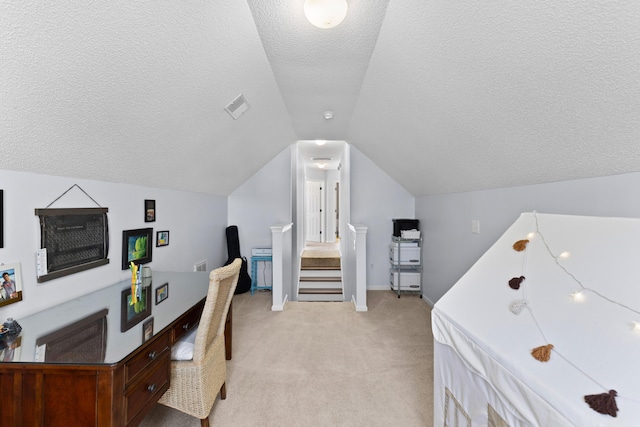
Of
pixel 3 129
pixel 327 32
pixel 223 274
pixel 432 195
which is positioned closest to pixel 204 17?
pixel 327 32

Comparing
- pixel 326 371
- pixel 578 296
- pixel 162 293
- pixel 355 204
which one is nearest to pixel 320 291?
pixel 355 204

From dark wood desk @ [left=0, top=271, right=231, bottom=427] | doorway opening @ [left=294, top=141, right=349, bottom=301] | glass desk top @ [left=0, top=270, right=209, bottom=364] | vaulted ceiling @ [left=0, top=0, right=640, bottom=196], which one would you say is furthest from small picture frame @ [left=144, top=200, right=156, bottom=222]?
doorway opening @ [left=294, top=141, right=349, bottom=301]

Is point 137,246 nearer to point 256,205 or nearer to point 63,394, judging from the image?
point 63,394

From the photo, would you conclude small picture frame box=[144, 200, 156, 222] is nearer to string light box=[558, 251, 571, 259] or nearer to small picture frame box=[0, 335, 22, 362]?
small picture frame box=[0, 335, 22, 362]

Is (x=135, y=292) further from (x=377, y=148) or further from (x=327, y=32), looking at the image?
(x=377, y=148)

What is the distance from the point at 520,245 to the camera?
1478 mm

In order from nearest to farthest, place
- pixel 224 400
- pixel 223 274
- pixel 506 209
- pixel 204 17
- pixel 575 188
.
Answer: pixel 204 17
pixel 223 274
pixel 575 188
pixel 224 400
pixel 506 209

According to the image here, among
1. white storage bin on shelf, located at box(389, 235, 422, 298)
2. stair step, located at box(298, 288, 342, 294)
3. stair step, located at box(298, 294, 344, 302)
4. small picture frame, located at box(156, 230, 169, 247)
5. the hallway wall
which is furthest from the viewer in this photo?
stair step, located at box(298, 288, 342, 294)

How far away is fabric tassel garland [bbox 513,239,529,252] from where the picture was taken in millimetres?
1456

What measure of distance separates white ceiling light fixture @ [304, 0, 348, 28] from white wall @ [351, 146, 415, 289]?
3.36m

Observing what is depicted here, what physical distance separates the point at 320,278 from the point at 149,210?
3433mm

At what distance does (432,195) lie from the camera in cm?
395

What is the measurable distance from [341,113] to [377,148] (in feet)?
2.64

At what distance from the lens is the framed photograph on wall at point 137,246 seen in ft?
7.51
